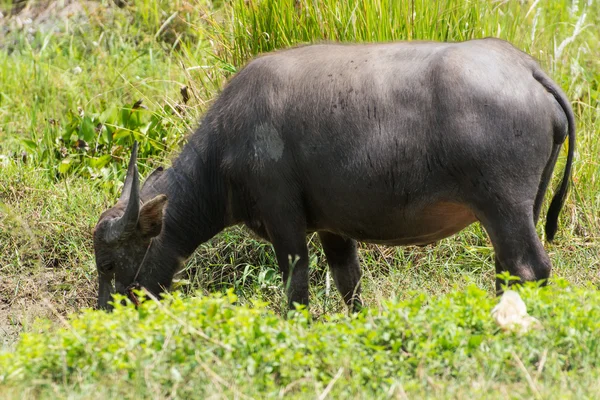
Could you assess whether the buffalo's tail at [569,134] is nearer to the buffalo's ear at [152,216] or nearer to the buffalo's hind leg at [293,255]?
the buffalo's hind leg at [293,255]

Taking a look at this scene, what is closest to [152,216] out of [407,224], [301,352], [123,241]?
[123,241]

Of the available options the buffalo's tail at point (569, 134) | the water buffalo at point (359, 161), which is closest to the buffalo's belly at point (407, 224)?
the water buffalo at point (359, 161)

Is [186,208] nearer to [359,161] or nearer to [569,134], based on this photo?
[359,161]

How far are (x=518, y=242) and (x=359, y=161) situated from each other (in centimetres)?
97

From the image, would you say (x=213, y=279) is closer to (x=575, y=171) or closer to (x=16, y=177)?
(x=16, y=177)

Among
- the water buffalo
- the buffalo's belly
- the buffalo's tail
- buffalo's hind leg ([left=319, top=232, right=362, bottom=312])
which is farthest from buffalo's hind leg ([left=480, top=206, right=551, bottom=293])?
buffalo's hind leg ([left=319, top=232, right=362, bottom=312])

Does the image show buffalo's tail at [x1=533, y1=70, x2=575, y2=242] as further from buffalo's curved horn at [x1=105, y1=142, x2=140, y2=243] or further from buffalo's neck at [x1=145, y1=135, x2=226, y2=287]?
buffalo's curved horn at [x1=105, y1=142, x2=140, y2=243]

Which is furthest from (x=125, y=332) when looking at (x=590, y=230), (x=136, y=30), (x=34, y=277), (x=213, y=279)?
(x=136, y=30)

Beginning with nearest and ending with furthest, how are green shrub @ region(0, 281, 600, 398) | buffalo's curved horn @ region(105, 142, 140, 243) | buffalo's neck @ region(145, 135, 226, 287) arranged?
green shrub @ region(0, 281, 600, 398) < buffalo's curved horn @ region(105, 142, 140, 243) < buffalo's neck @ region(145, 135, 226, 287)

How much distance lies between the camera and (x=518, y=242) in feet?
16.4

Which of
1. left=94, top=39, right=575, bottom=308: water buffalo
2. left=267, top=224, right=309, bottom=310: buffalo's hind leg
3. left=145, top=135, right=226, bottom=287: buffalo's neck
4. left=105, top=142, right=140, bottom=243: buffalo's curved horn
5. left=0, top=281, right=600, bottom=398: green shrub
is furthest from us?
left=145, top=135, right=226, bottom=287: buffalo's neck

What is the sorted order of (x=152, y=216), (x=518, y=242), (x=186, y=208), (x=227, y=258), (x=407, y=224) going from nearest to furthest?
(x=518, y=242) < (x=407, y=224) < (x=152, y=216) < (x=186, y=208) < (x=227, y=258)

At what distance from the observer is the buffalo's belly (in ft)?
17.3

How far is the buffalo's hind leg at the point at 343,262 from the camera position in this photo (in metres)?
6.24
